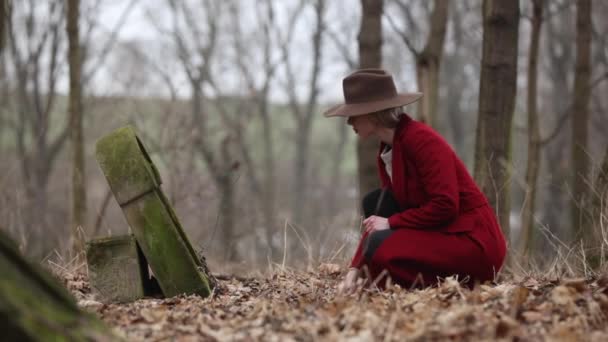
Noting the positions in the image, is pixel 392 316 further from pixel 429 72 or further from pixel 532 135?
pixel 532 135

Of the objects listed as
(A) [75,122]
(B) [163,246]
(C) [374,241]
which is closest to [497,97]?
(C) [374,241]

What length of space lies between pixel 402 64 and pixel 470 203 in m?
23.7

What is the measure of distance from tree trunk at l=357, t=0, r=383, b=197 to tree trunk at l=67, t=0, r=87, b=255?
3237mm

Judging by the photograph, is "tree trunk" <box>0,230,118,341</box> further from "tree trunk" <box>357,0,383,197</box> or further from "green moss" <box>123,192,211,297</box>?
"tree trunk" <box>357,0,383,197</box>

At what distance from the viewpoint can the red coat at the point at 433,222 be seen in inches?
170

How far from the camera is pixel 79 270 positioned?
5930mm

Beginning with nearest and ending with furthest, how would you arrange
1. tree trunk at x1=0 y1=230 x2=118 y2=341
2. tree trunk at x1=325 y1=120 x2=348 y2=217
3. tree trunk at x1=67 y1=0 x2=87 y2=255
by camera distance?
tree trunk at x1=0 y1=230 x2=118 y2=341, tree trunk at x1=67 y1=0 x2=87 y2=255, tree trunk at x1=325 y1=120 x2=348 y2=217

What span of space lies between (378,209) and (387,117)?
605 mm

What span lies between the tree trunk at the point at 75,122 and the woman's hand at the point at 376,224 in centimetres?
423

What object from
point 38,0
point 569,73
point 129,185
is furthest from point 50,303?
point 569,73

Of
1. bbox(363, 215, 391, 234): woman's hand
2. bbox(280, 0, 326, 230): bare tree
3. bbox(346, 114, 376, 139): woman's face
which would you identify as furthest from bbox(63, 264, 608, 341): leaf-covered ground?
bbox(280, 0, 326, 230): bare tree

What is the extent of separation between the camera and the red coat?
170 inches

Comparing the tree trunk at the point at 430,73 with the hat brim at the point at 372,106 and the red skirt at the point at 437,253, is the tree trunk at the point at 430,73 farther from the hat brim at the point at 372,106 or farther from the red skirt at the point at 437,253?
the red skirt at the point at 437,253

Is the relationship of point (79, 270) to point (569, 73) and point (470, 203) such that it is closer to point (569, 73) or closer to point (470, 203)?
point (470, 203)
